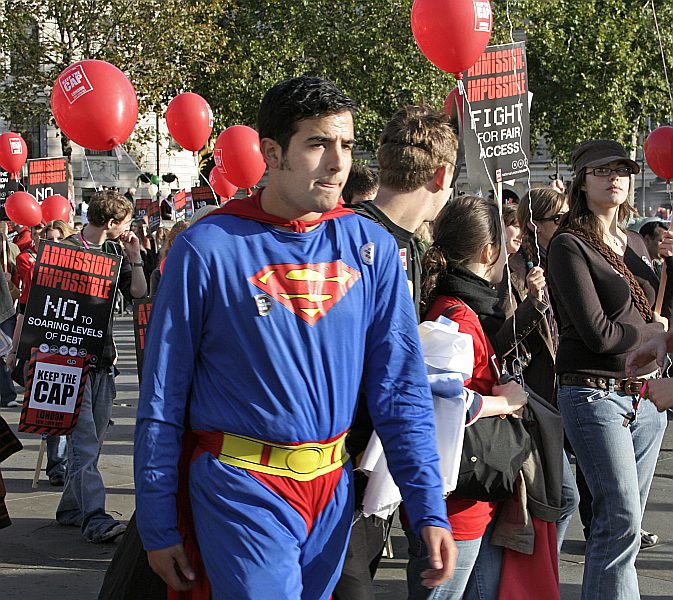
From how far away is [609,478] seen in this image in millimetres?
4414

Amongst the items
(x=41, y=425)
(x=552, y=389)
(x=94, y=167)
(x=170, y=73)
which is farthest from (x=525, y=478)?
(x=94, y=167)

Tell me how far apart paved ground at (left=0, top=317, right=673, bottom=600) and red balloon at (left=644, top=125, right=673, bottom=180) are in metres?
3.60

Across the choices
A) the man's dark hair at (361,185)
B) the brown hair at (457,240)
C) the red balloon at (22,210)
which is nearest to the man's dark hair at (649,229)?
the man's dark hair at (361,185)

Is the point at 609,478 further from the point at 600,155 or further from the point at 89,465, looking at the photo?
the point at 89,465

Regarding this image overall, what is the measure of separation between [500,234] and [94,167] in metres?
42.9

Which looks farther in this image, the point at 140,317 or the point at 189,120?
the point at 189,120

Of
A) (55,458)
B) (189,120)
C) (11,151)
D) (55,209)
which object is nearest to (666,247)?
(55,458)

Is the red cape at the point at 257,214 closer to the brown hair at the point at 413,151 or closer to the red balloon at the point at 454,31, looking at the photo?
the brown hair at the point at 413,151

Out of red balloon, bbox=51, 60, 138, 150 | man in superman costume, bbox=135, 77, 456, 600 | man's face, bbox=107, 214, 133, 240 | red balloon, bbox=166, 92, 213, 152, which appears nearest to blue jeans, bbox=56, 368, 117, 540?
man's face, bbox=107, 214, 133, 240

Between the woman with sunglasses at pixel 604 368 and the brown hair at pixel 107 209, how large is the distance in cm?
313

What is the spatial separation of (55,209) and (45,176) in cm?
197

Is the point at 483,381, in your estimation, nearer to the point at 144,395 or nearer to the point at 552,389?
the point at 144,395

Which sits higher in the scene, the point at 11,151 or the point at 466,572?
the point at 11,151

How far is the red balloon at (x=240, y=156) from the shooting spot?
12883mm
